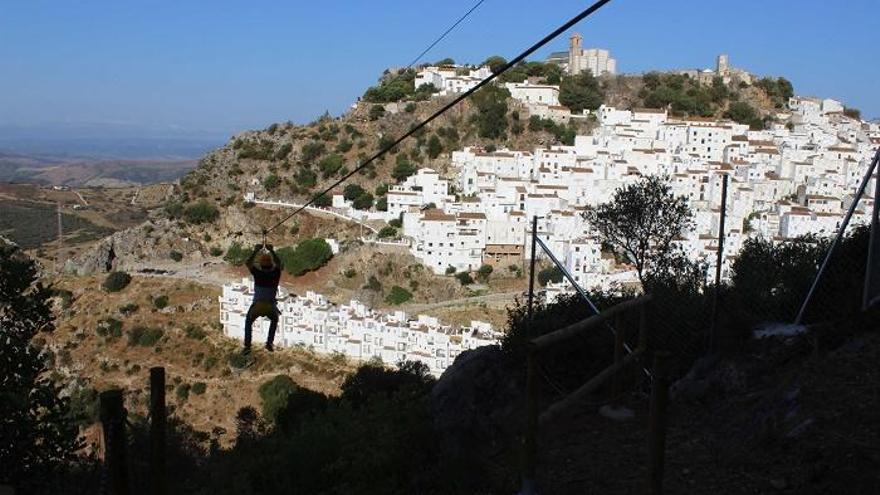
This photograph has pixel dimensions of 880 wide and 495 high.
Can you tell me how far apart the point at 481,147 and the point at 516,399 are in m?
47.1

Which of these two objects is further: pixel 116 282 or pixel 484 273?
pixel 484 273

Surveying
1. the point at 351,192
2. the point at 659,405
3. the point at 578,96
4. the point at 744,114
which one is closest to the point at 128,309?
the point at 351,192

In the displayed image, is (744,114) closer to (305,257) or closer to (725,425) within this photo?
(305,257)

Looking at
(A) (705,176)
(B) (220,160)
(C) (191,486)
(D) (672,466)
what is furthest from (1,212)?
(D) (672,466)

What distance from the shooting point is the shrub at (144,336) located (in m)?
31.2

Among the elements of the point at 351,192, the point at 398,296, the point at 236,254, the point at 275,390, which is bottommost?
the point at 275,390

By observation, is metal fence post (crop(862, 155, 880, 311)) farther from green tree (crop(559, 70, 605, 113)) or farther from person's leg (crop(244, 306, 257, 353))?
green tree (crop(559, 70, 605, 113))

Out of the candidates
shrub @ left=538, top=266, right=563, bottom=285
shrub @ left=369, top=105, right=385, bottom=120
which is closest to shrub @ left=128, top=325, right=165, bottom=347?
shrub @ left=538, top=266, right=563, bottom=285

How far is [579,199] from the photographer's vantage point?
135 ft

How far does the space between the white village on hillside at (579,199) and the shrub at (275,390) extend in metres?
3.51

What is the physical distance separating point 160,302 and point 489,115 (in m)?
28.6

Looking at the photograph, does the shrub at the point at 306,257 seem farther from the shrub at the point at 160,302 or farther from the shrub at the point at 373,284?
the shrub at the point at 160,302

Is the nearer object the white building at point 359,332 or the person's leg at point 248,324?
the person's leg at point 248,324

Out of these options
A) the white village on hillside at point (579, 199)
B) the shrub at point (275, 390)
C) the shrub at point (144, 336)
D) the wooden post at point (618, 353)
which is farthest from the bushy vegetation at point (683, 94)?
the wooden post at point (618, 353)
